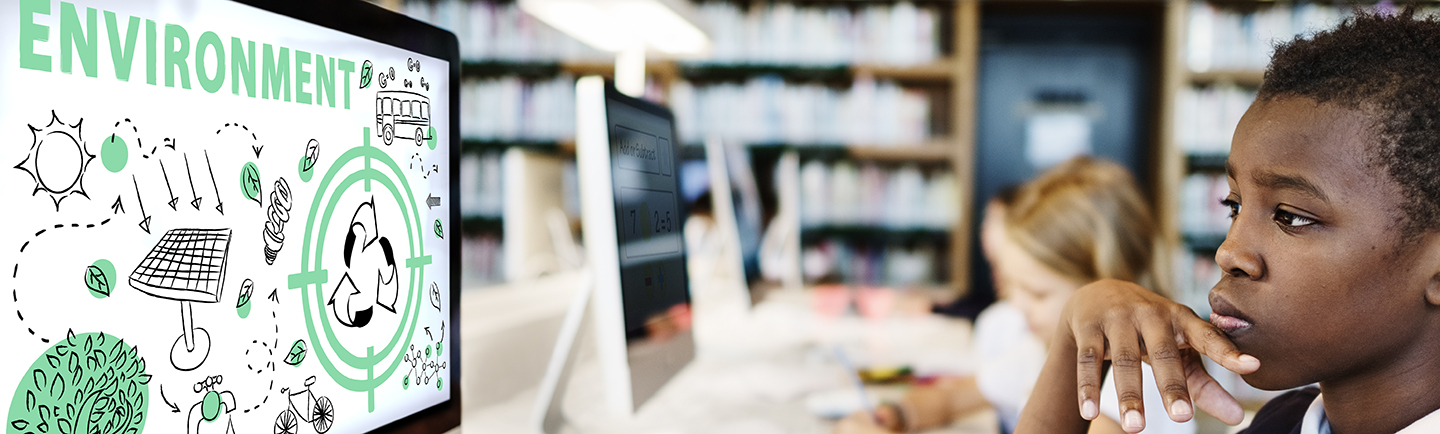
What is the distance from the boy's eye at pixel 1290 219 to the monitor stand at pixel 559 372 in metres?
0.66

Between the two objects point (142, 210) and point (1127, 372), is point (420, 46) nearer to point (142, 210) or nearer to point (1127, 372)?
point (142, 210)

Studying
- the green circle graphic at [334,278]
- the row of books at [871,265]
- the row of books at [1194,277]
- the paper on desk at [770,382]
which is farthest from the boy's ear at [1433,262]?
the row of books at [1194,277]

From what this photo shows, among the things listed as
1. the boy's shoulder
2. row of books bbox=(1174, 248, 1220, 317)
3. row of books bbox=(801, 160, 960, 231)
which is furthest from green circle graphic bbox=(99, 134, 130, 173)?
row of books bbox=(1174, 248, 1220, 317)

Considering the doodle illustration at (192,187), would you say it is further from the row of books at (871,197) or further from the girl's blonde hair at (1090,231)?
the row of books at (871,197)

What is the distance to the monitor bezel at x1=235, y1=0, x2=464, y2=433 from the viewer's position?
533 millimetres

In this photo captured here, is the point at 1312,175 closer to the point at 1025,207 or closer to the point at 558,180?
the point at 1025,207

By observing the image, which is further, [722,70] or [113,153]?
[722,70]

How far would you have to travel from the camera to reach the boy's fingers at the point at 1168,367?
52 centimetres

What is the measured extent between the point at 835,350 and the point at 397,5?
264 centimetres

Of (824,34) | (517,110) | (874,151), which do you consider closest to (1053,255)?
(874,151)

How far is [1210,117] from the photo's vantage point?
3.11 metres

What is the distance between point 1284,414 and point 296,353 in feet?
2.54

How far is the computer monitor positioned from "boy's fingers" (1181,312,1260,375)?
1.79 ft

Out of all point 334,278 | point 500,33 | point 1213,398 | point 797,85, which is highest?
point 500,33
